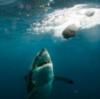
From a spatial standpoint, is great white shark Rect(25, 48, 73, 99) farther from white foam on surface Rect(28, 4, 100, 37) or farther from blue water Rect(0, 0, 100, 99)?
white foam on surface Rect(28, 4, 100, 37)

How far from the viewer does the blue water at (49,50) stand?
2145cm

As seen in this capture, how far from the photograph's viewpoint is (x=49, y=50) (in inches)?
1891

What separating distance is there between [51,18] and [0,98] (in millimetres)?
41296

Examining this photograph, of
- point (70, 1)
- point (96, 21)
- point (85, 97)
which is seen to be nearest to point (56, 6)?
point (70, 1)

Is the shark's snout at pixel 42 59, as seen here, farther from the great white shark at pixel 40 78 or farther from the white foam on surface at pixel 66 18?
the white foam on surface at pixel 66 18

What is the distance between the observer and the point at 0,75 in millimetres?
102562

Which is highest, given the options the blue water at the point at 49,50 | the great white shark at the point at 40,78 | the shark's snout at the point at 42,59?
the shark's snout at the point at 42,59

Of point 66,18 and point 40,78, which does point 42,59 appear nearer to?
point 40,78

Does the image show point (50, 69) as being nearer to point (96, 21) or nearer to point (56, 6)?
point (56, 6)

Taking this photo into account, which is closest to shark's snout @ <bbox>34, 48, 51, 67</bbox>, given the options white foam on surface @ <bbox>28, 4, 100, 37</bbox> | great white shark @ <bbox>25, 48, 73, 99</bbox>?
great white shark @ <bbox>25, 48, 73, 99</bbox>

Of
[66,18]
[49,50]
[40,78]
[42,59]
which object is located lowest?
[49,50]

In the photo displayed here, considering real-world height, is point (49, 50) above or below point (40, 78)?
below

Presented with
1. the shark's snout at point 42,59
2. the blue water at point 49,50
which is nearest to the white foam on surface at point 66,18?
the blue water at point 49,50

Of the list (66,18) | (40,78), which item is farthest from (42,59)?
(66,18)
